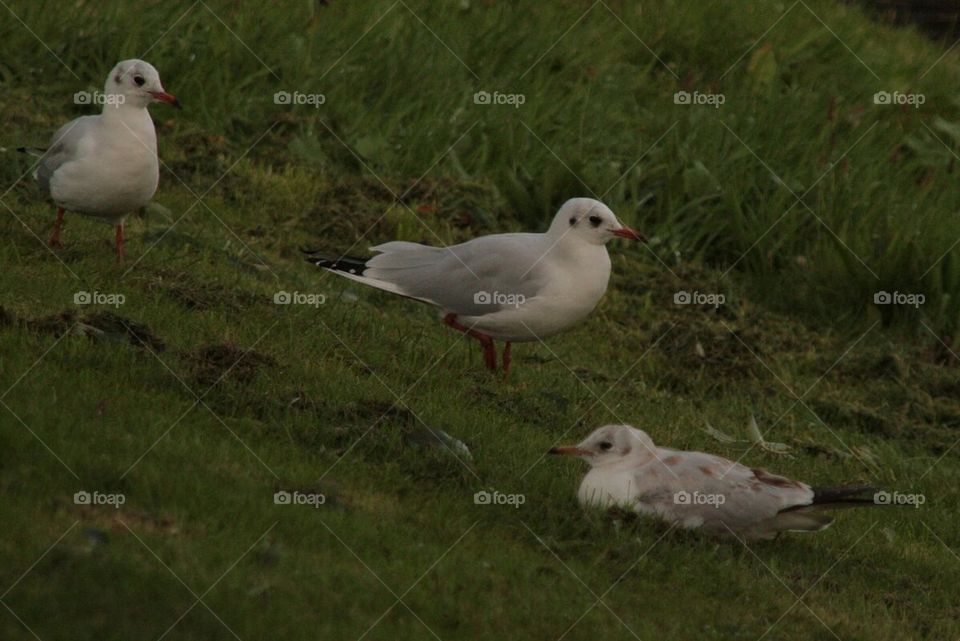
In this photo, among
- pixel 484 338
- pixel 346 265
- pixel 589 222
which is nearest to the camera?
pixel 589 222

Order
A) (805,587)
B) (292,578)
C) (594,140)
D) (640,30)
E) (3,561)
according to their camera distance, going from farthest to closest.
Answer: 1. (640,30)
2. (594,140)
3. (805,587)
4. (292,578)
5. (3,561)

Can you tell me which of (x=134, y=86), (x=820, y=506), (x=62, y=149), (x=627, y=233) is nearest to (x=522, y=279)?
(x=627, y=233)

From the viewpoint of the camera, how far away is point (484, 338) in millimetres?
8688

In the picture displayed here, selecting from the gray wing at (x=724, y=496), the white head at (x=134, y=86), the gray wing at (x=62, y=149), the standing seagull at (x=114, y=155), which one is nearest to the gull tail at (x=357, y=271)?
the standing seagull at (x=114, y=155)

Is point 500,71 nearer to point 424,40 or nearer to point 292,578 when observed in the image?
point 424,40

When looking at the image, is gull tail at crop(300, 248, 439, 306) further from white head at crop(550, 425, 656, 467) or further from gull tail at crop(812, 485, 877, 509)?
gull tail at crop(812, 485, 877, 509)

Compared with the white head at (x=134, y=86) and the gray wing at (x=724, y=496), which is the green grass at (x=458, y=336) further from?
the white head at (x=134, y=86)

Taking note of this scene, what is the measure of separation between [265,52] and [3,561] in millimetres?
7985

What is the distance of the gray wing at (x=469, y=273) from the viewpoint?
327 inches

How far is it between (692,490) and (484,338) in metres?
2.19

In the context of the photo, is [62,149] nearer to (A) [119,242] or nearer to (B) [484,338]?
(A) [119,242]

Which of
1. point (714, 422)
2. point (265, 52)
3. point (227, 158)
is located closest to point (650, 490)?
point (714, 422)

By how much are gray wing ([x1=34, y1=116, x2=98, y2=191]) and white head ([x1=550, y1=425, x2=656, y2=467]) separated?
11.3 ft

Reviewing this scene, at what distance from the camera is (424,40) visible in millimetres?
13133
